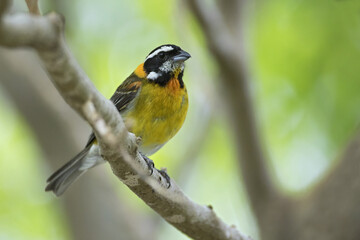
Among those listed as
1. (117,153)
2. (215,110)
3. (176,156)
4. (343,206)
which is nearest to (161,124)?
(117,153)

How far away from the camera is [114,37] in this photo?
9445 mm

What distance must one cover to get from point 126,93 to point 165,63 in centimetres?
43

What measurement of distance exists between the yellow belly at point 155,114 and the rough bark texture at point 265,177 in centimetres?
134

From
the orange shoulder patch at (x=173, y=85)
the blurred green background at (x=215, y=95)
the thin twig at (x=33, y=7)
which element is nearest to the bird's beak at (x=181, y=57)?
the orange shoulder patch at (x=173, y=85)

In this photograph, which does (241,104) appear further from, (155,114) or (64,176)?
(64,176)

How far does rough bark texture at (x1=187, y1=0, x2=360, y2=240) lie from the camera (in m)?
6.01

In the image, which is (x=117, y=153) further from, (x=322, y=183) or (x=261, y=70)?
→ (x=261, y=70)

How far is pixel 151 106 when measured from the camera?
15.3 feet

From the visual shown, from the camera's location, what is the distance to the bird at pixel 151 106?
464 cm

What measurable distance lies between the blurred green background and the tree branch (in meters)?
3.48

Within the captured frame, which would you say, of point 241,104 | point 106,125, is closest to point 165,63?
point 241,104

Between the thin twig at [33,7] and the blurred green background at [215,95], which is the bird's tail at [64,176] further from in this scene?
the thin twig at [33,7]

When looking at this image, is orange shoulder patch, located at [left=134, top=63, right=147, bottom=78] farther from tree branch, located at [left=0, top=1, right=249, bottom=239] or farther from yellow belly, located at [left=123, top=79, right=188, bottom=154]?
tree branch, located at [left=0, top=1, right=249, bottom=239]

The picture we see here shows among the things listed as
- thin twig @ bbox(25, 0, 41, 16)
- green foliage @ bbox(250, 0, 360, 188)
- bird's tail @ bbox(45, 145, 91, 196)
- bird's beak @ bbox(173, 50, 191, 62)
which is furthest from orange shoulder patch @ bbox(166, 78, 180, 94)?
green foliage @ bbox(250, 0, 360, 188)
